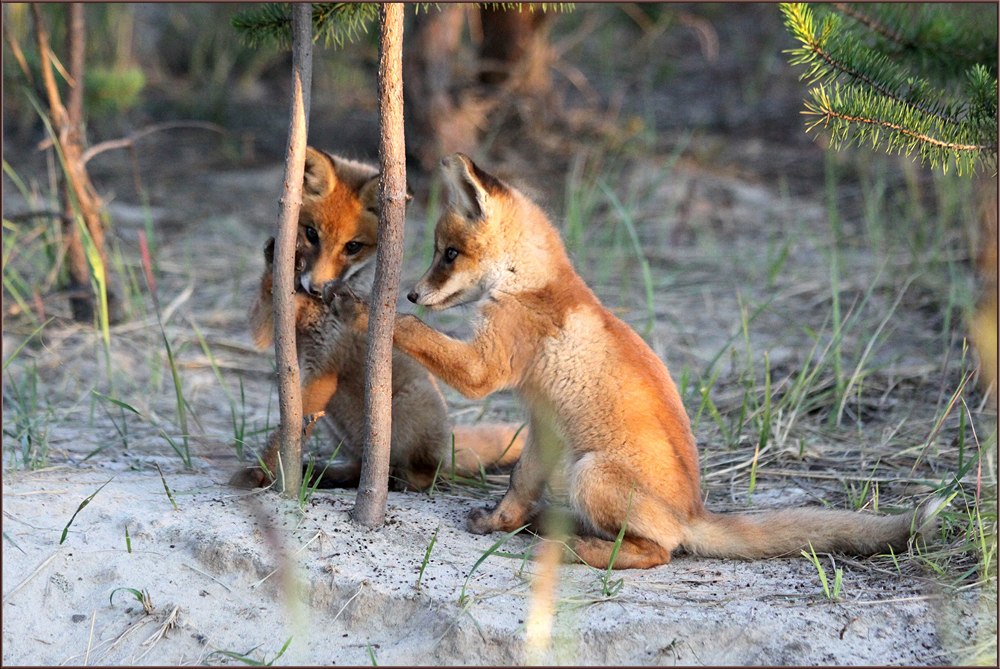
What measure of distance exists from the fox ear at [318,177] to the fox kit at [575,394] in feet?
1.70

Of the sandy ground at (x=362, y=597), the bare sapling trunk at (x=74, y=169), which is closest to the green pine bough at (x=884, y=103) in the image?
the sandy ground at (x=362, y=597)

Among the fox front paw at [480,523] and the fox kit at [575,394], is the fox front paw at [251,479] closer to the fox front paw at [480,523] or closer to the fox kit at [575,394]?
the fox kit at [575,394]

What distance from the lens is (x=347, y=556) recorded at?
363 cm

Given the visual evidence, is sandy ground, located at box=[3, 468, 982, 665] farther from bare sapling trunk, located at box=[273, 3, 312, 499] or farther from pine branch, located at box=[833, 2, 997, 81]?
pine branch, located at box=[833, 2, 997, 81]

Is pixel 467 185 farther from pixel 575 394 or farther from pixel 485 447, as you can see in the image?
pixel 485 447

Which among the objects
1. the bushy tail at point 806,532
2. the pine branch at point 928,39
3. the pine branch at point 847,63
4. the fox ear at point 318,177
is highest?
the pine branch at point 928,39

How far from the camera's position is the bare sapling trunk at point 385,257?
143 inches

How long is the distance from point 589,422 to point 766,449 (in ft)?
4.72

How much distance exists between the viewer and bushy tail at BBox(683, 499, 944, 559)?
3809mm

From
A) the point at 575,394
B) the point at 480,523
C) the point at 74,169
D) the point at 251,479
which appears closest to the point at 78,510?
the point at 251,479

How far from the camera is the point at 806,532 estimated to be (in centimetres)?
383

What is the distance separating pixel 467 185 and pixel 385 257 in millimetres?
586

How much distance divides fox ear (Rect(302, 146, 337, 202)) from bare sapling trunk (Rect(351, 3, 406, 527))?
2.81ft

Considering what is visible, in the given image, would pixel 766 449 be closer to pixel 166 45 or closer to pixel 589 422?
pixel 589 422
